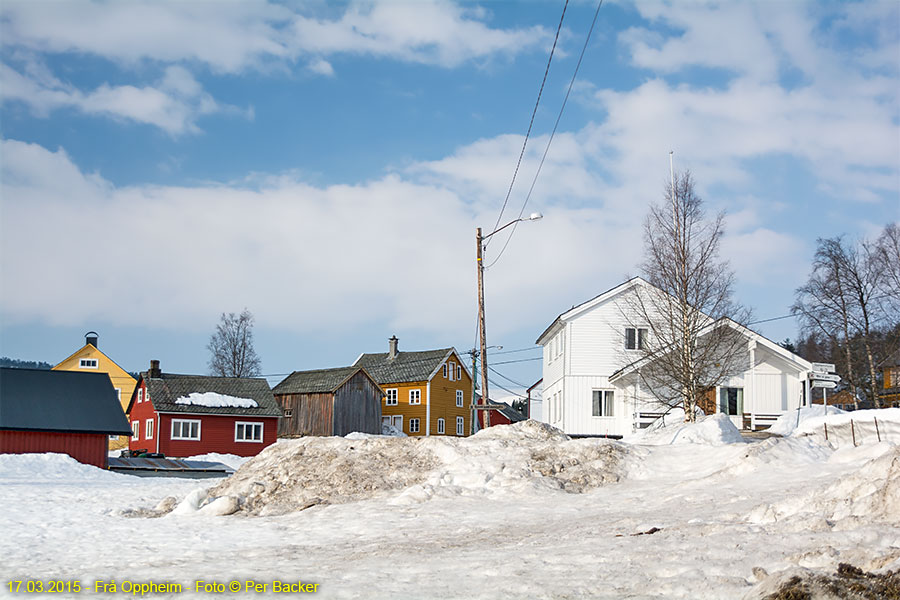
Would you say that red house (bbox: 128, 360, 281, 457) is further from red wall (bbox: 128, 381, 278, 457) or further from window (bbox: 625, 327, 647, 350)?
window (bbox: 625, 327, 647, 350)

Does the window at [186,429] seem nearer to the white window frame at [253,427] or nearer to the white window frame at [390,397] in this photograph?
the white window frame at [253,427]

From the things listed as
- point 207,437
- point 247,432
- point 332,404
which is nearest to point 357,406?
point 332,404

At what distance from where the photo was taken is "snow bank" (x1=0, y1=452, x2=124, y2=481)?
97.1 ft

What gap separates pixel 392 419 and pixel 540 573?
59193 millimetres

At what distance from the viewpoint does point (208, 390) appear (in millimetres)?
54562

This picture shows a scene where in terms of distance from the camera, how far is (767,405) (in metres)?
36.3

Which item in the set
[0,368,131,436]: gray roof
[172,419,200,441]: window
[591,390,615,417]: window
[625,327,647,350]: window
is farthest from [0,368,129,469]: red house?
[625,327,647,350]: window

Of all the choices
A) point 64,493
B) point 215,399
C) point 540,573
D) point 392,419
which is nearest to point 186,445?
point 215,399

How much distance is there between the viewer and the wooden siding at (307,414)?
5831cm

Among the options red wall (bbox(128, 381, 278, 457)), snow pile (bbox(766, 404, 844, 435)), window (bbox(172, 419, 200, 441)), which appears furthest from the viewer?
window (bbox(172, 419, 200, 441))

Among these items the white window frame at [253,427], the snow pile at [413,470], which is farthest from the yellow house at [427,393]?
the snow pile at [413,470]

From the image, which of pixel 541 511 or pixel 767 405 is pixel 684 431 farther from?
pixel 767 405

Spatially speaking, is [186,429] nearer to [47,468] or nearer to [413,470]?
[47,468]

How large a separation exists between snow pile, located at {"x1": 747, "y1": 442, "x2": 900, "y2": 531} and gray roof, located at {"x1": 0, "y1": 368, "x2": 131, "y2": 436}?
99.6 feet
